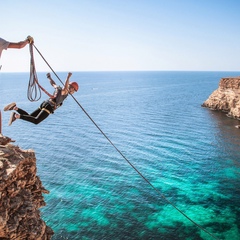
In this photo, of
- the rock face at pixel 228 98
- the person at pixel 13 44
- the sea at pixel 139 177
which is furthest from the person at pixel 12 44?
the rock face at pixel 228 98

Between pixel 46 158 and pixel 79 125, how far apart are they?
21784 millimetres

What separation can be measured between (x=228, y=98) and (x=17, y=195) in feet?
251

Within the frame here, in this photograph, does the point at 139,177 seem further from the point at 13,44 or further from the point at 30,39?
the point at 13,44

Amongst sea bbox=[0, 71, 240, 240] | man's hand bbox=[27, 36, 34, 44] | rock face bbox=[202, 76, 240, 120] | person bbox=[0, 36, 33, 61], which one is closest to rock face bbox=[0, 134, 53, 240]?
sea bbox=[0, 71, 240, 240]

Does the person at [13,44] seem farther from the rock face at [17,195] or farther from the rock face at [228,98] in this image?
the rock face at [228,98]

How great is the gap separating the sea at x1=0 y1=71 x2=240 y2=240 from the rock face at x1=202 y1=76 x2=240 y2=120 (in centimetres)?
648

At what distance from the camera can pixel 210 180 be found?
110 ft

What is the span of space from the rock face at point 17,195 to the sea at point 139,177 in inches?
114

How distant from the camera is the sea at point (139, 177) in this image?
23.9m

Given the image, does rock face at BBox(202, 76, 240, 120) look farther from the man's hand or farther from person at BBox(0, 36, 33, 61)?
person at BBox(0, 36, 33, 61)

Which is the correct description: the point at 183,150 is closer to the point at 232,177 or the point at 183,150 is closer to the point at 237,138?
the point at 232,177

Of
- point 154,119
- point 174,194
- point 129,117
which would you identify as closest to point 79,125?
point 129,117

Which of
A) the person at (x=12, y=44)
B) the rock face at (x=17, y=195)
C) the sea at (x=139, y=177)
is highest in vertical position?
the person at (x=12, y=44)

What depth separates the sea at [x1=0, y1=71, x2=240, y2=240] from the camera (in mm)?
23938
